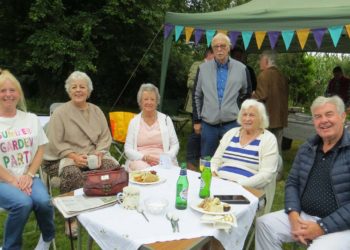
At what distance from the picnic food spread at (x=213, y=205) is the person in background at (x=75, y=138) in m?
1.35

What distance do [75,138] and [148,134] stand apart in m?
0.63

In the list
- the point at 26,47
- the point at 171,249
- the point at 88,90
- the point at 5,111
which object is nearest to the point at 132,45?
the point at 26,47

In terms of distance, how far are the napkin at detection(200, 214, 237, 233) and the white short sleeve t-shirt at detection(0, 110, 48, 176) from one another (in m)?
1.46

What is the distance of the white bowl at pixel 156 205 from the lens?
185cm

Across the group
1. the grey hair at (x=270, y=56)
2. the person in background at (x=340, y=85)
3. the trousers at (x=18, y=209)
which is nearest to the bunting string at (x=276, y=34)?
the grey hair at (x=270, y=56)

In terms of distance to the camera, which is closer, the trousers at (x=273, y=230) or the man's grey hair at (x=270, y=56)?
the trousers at (x=273, y=230)

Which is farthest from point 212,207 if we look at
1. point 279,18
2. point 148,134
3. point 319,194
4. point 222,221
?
point 279,18

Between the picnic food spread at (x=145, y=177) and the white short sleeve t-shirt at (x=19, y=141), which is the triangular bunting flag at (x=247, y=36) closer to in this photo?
the picnic food spread at (x=145, y=177)

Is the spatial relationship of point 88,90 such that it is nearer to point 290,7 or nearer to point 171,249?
point 171,249

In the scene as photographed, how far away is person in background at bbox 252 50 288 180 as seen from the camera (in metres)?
4.82

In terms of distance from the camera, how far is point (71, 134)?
3176 mm

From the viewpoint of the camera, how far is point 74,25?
7762 millimetres

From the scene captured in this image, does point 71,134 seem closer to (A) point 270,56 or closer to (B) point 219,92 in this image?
(B) point 219,92

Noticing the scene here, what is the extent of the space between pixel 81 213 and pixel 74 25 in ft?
21.6
